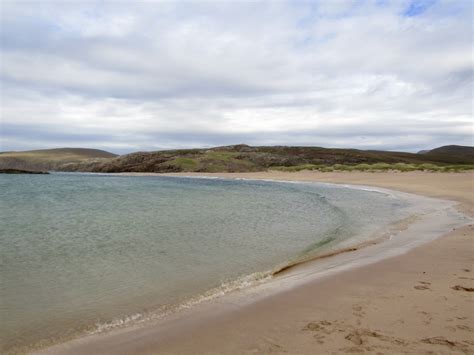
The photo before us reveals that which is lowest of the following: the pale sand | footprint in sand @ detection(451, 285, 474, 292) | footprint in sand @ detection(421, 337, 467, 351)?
the pale sand

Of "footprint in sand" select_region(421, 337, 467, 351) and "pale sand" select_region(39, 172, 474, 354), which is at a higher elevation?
"footprint in sand" select_region(421, 337, 467, 351)

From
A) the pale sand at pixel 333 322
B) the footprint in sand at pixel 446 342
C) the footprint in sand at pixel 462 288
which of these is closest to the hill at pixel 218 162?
the footprint in sand at pixel 462 288

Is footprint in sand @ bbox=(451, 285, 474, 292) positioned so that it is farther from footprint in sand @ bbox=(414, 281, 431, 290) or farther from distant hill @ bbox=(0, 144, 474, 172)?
distant hill @ bbox=(0, 144, 474, 172)

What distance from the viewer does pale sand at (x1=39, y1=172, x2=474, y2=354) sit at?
462cm

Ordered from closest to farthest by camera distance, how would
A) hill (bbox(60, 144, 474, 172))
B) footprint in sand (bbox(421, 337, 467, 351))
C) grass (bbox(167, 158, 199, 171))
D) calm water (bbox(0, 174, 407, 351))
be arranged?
1. footprint in sand (bbox(421, 337, 467, 351))
2. calm water (bbox(0, 174, 407, 351))
3. hill (bbox(60, 144, 474, 172))
4. grass (bbox(167, 158, 199, 171))

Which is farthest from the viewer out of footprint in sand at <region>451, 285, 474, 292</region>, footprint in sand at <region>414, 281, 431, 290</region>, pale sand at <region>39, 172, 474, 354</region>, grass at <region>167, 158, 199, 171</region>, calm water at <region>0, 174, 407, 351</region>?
grass at <region>167, 158, 199, 171</region>

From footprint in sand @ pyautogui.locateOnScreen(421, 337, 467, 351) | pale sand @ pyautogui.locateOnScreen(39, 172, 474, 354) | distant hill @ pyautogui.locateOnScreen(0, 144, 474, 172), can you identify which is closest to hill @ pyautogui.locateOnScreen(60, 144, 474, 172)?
distant hill @ pyautogui.locateOnScreen(0, 144, 474, 172)

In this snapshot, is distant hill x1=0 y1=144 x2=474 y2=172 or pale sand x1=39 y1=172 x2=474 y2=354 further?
distant hill x1=0 y1=144 x2=474 y2=172

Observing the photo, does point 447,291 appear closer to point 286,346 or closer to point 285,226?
point 286,346

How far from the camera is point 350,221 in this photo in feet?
52.4

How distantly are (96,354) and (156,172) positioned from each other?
76510 mm

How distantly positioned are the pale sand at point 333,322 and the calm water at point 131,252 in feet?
3.57

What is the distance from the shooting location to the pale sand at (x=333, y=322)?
4.62 meters

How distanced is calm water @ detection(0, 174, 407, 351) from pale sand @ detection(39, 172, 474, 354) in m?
1.09
